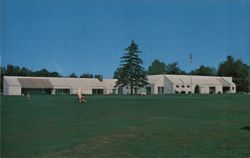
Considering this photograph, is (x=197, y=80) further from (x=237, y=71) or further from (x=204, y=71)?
(x=204, y=71)

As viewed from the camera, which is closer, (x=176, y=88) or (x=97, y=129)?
(x=97, y=129)

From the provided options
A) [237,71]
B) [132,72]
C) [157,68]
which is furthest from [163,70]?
[132,72]

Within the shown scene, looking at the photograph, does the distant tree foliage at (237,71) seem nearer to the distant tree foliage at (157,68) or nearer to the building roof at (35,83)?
the distant tree foliage at (157,68)

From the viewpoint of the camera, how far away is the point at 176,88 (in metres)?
102

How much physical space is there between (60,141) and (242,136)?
491 cm

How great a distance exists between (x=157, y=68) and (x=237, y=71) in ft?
113

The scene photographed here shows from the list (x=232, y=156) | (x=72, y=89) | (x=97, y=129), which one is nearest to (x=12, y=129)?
(x=97, y=129)

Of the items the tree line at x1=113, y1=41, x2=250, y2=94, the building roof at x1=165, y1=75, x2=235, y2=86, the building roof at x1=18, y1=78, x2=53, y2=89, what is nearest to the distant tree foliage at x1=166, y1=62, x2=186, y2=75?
the tree line at x1=113, y1=41, x2=250, y2=94

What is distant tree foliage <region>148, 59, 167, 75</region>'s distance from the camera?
487 feet

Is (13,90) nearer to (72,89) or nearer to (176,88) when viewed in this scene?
(72,89)

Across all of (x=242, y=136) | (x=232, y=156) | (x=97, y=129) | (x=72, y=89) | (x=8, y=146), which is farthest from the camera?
(x=72, y=89)

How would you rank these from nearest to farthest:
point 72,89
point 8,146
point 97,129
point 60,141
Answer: point 8,146
point 60,141
point 97,129
point 72,89

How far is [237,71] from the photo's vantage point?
123312 mm

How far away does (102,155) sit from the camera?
27.5 feet
